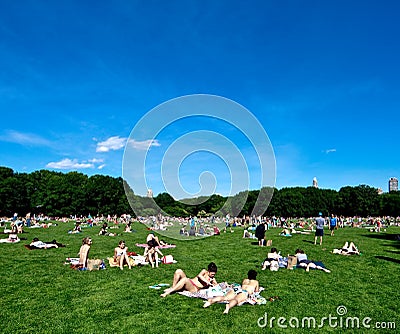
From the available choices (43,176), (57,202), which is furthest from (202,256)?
(43,176)

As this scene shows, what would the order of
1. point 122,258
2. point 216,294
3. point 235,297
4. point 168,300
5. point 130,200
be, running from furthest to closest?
point 130,200, point 122,258, point 216,294, point 168,300, point 235,297

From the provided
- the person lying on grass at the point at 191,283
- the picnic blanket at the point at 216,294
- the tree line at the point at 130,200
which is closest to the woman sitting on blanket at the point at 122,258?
the person lying on grass at the point at 191,283

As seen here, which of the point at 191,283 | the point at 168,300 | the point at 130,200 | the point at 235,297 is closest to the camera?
the point at 235,297

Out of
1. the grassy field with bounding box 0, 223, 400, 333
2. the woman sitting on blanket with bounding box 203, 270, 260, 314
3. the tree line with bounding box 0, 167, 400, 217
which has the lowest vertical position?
the grassy field with bounding box 0, 223, 400, 333

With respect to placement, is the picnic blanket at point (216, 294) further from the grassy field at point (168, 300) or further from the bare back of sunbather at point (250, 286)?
the grassy field at point (168, 300)

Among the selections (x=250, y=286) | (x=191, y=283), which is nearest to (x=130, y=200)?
(x=191, y=283)

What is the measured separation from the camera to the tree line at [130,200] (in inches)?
2832

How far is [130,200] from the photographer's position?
78062 millimetres

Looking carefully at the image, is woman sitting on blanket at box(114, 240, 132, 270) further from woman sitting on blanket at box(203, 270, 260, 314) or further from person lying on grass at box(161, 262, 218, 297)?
woman sitting on blanket at box(203, 270, 260, 314)

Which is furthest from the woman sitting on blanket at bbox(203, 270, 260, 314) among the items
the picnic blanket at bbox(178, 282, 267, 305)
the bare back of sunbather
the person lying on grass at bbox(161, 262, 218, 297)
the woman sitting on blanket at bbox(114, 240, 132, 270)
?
the woman sitting on blanket at bbox(114, 240, 132, 270)

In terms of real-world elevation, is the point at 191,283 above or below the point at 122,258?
below

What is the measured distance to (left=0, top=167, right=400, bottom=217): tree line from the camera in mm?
71938

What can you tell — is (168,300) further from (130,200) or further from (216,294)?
(130,200)

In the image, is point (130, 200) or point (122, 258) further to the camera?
point (130, 200)
